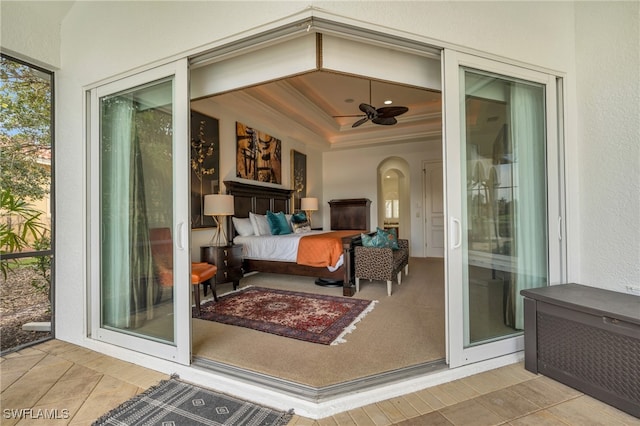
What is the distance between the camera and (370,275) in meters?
3.90

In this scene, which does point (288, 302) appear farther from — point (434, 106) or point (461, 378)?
point (434, 106)

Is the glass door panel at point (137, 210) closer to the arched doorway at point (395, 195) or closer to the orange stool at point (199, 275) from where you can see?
the orange stool at point (199, 275)

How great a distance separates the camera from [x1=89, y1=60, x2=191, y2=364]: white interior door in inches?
82.5

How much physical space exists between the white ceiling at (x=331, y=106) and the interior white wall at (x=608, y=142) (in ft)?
6.55

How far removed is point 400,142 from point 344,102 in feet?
6.76

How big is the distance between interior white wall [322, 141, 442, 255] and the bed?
2186mm

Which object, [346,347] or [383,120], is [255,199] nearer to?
[383,120]

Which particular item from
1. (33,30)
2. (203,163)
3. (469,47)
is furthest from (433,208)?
(33,30)

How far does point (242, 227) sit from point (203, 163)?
3.91 ft

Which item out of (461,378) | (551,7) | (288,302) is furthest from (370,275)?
(551,7)

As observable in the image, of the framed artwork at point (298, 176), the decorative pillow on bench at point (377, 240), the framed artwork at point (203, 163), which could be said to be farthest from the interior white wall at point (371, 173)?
the framed artwork at point (203, 163)

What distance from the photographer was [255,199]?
17.9 ft

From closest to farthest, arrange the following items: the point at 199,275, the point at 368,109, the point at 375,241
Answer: the point at 199,275
the point at 375,241
the point at 368,109

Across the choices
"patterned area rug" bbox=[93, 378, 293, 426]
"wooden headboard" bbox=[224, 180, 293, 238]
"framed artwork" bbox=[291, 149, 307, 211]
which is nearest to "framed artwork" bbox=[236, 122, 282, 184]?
"wooden headboard" bbox=[224, 180, 293, 238]
